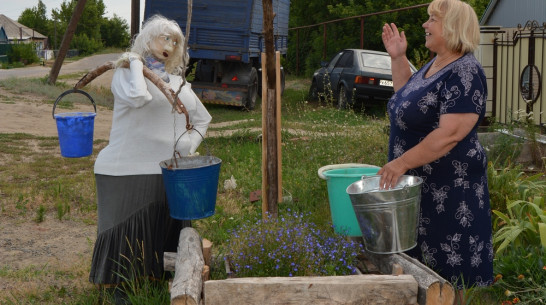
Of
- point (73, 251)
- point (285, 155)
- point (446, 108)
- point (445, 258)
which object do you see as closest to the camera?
point (446, 108)

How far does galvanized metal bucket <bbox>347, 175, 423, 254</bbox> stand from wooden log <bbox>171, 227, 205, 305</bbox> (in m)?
0.75

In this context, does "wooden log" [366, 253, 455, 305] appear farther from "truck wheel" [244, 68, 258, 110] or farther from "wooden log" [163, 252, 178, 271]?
"truck wheel" [244, 68, 258, 110]

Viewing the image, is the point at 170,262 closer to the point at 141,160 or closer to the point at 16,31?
the point at 141,160

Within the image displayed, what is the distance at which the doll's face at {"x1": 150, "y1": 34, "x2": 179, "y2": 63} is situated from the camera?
379 cm

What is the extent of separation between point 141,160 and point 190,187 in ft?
1.72

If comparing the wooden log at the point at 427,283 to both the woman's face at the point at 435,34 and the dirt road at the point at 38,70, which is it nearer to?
the woman's face at the point at 435,34

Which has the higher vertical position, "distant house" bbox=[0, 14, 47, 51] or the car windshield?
"distant house" bbox=[0, 14, 47, 51]

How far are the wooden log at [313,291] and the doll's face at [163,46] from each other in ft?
5.04

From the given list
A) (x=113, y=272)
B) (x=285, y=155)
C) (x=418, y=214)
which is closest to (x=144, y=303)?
(x=113, y=272)

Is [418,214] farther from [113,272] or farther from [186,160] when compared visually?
[113,272]

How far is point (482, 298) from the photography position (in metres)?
3.92

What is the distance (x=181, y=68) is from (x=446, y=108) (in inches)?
60.1

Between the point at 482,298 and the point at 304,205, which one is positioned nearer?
the point at 482,298

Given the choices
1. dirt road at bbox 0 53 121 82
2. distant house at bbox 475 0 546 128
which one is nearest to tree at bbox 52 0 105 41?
dirt road at bbox 0 53 121 82
